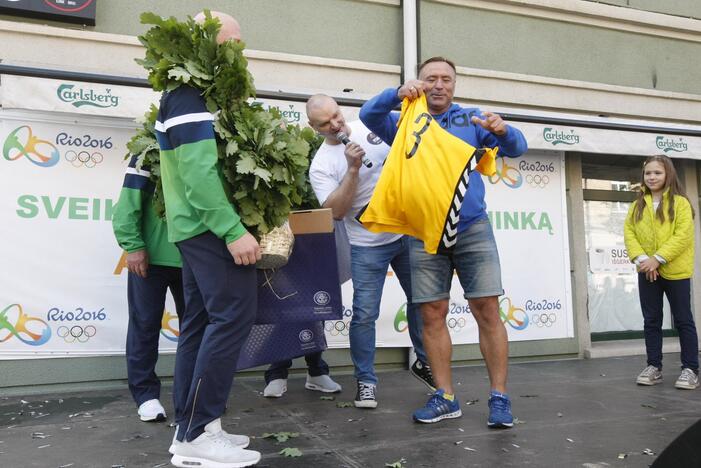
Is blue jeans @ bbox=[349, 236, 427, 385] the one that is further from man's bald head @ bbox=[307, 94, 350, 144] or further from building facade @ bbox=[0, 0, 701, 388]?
building facade @ bbox=[0, 0, 701, 388]

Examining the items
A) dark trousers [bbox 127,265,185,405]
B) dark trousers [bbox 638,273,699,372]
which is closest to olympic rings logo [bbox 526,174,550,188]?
dark trousers [bbox 638,273,699,372]

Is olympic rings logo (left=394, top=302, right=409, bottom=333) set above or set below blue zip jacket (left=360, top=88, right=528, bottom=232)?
below

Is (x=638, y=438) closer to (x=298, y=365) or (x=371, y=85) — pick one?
(x=298, y=365)

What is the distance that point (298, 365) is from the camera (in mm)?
5387

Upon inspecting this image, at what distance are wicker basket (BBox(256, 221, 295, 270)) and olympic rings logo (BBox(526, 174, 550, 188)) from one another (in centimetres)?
426

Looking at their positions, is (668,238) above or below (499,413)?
above

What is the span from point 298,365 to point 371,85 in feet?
9.11

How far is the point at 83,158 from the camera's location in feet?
16.4

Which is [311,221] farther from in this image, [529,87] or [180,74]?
[529,87]

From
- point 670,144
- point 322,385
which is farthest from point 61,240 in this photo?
point 670,144

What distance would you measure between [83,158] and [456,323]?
12.2 ft

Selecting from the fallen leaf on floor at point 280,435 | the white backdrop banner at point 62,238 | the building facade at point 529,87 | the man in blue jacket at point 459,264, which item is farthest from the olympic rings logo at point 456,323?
the fallen leaf on floor at point 280,435

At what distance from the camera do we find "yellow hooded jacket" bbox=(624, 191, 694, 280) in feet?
16.0

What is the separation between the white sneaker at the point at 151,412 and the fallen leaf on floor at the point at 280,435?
29.8 inches
